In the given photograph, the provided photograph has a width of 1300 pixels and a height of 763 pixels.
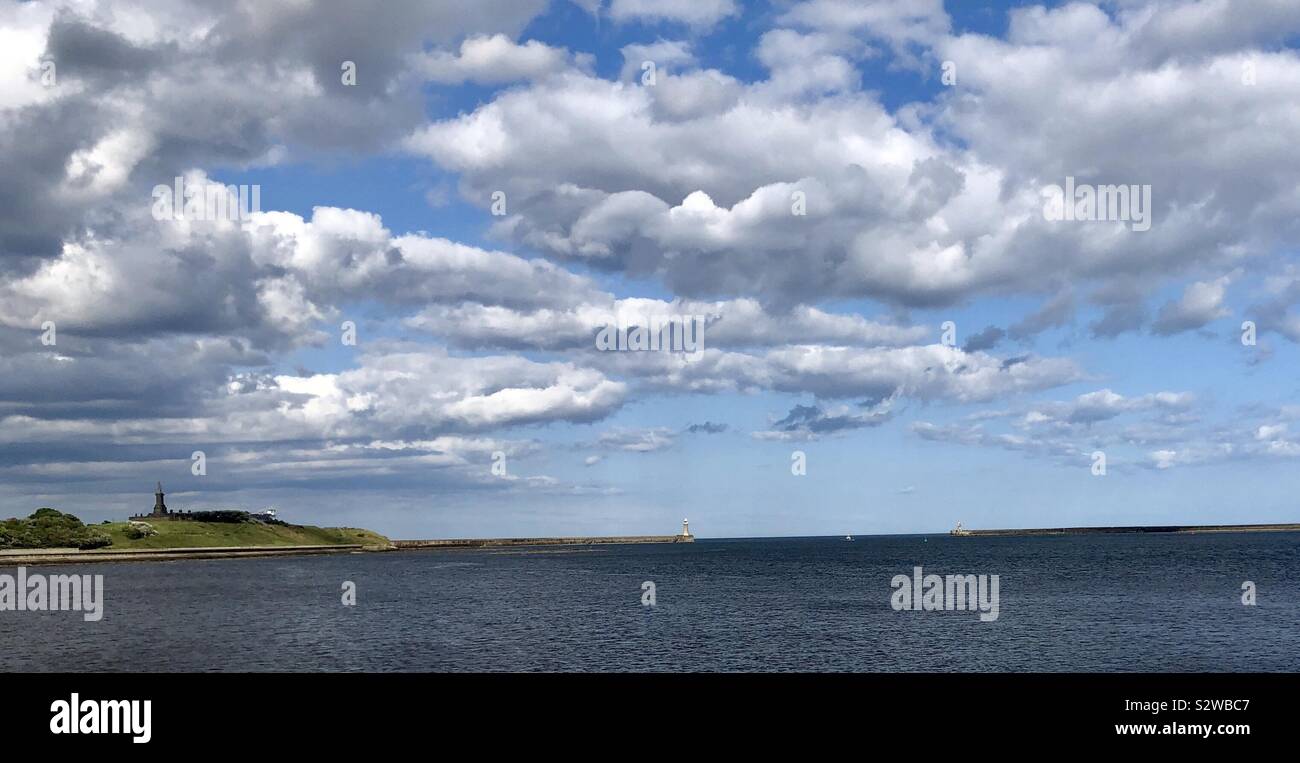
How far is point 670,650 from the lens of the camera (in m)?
68.9

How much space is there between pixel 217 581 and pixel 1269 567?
189m

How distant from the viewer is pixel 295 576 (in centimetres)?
17938

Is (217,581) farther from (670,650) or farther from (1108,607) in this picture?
(1108,607)
